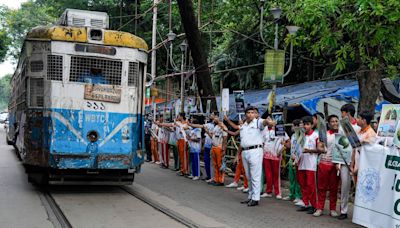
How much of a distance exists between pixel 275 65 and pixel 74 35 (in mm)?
5288

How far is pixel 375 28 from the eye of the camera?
9.16 metres

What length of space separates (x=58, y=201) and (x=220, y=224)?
11.1 ft

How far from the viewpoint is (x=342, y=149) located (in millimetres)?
7867

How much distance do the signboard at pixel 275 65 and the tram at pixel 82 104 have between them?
12.5 ft

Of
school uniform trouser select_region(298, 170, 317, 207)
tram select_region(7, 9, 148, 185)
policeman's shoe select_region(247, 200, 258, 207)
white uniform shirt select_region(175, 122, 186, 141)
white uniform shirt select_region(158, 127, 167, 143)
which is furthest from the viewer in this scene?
white uniform shirt select_region(158, 127, 167, 143)

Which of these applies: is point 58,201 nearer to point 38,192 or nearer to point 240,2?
point 38,192

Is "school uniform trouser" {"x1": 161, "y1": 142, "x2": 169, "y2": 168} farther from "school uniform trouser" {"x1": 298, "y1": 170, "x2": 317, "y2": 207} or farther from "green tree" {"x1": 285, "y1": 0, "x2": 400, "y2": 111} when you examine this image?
"school uniform trouser" {"x1": 298, "y1": 170, "x2": 317, "y2": 207}

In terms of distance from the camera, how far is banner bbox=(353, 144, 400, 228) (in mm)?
6598

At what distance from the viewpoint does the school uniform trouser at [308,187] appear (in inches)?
334

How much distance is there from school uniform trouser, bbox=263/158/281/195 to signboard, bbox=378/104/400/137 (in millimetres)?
3167

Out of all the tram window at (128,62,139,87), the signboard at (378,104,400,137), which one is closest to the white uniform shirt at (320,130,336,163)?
the signboard at (378,104,400,137)

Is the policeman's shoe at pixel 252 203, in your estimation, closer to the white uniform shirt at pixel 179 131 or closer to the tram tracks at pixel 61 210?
the tram tracks at pixel 61 210

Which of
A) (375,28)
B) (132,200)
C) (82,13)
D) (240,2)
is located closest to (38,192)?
(132,200)

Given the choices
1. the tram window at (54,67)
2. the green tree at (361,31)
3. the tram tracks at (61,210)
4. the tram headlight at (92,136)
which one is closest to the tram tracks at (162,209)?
the tram tracks at (61,210)
